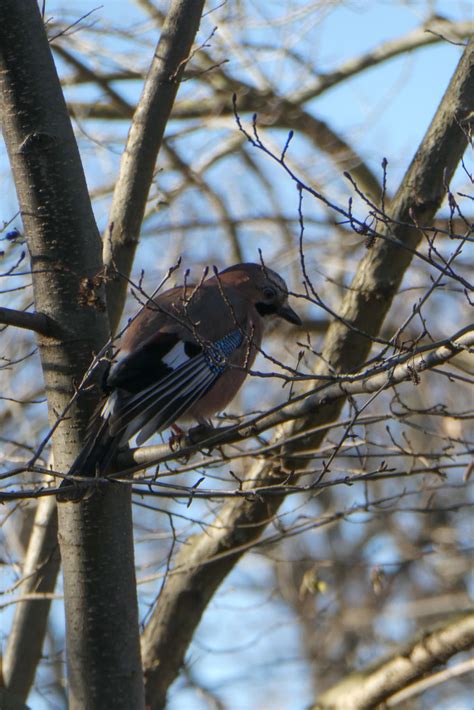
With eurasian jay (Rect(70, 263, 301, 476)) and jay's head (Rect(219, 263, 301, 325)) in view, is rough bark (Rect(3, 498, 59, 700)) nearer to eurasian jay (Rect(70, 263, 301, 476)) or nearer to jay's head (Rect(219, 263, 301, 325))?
eurasian jay (Rect(70, 263, 301, 476))

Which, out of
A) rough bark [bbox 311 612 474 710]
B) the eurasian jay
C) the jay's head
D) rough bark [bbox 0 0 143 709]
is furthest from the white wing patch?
rough bark [bbox 311 612 474 710]

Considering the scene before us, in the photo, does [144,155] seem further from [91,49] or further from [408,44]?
[408,44]

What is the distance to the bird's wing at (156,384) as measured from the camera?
4.06 meters

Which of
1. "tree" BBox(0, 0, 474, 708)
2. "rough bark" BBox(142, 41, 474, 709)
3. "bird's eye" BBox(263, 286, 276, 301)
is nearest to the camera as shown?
"tree" BBox(0, 0, 474, 708)

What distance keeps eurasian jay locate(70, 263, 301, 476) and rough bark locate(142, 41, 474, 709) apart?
0.48 metres

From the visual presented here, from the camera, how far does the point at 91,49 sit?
8219 mm

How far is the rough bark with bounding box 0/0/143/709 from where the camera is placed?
3975 mm

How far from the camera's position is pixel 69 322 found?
13.1ft

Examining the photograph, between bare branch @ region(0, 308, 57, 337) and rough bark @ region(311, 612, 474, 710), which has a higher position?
bare branch @ region(0, 308, 57, 337)

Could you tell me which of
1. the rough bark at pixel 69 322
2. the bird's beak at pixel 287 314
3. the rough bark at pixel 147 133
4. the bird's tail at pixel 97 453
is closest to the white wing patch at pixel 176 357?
the rough bark at pixel 147 133

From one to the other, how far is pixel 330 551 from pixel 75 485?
11050 mm

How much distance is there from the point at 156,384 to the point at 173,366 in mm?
152

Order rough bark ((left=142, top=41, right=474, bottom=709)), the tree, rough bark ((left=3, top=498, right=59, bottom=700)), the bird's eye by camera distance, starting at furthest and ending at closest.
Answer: the bird's eye → rough bark ((left=3, top=498, right=59, bottom=700)) → rough bark ((left=142, top=41, right=474, bottom=709)) → the tree

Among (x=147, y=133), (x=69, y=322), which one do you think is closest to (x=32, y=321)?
(x=69, y=322)
